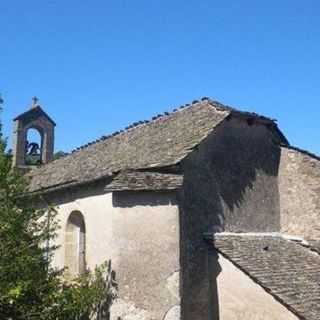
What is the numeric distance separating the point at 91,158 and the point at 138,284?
23.2 feet

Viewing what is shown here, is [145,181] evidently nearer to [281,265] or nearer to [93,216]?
[93,216]

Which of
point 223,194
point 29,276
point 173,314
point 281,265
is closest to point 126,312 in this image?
point 173,314

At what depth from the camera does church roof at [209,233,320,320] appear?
34.3 ft

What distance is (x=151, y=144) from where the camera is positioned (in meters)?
14.5

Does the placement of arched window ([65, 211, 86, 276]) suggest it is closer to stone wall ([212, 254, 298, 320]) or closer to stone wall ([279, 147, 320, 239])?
stone wall ([212, 254, 298, 320])

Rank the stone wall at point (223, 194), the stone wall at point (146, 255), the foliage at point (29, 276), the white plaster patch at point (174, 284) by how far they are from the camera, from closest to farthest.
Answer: the foliage at point (29, 276)
the stone wall at point (146, 255)
the white plaster patch at point (174, 284)
the stone wall at point (223, 194)

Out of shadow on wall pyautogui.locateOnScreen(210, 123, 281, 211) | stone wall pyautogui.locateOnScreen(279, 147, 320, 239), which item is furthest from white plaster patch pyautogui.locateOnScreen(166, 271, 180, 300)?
stone wall pyautogui.locateOnScreen(279, 147, 320, 239)

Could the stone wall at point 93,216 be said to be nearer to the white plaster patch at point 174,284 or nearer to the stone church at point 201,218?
the stone church at point 201,218

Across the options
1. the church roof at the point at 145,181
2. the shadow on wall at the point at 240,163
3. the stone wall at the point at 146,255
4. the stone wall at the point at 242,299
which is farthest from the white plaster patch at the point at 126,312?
the shadow on wall at the point at 240,163

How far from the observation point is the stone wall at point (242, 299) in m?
10.5

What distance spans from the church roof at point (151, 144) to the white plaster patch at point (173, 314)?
3486mm

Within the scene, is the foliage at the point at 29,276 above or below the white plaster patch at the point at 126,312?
above

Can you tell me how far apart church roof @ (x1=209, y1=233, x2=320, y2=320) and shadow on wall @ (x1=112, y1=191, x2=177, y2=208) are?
183cm

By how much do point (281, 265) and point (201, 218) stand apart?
232 cm
